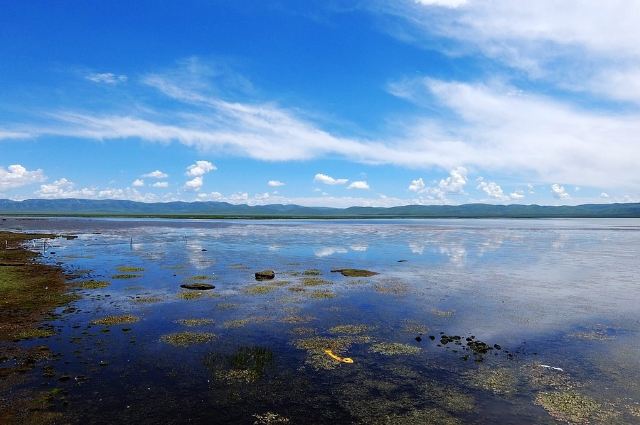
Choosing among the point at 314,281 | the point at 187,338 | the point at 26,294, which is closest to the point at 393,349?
the point at 187,338

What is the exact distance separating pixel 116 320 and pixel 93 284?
15600 mm

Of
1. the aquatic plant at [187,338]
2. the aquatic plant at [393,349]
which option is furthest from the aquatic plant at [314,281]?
the aquatic plant at [393,349]

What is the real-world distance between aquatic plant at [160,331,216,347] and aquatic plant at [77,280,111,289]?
63.3ft

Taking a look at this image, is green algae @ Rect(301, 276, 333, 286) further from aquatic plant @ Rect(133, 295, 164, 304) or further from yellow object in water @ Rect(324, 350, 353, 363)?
yellow object in water @ Rect(324, 350, 353, 363)

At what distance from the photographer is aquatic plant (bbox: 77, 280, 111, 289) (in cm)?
4072

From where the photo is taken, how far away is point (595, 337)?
2639 centimetres

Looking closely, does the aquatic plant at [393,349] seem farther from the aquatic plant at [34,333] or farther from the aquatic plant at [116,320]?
the aquatic plant at [34,333]

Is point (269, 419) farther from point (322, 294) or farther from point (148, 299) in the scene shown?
point (148, 299)

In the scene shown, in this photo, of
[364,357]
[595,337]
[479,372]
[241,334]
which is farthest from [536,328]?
[241,334]

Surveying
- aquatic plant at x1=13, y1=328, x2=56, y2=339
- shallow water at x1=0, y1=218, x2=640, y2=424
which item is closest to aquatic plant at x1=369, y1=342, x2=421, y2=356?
shallow water at x1=0, y1=218, x2=640, y2=424

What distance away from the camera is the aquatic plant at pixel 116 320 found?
2816 cm

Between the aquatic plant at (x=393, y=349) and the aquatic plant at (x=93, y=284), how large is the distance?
29331mm

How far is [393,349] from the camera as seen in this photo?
2375 centimetres

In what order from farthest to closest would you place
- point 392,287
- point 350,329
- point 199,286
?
point 392,287 < point 199,286 < point 350,329
